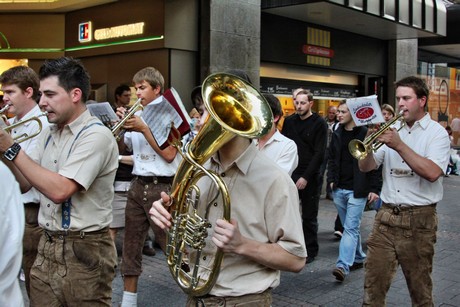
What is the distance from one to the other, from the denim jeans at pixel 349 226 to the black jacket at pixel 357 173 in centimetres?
13

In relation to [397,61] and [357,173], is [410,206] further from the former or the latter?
[397,61]

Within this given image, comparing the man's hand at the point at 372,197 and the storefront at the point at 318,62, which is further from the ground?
the storefront at the point at 318,62

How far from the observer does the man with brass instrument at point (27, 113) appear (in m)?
4.17

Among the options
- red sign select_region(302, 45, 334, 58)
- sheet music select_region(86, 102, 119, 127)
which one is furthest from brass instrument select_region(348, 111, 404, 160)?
red sign select_region(302, 45, 334, 58)

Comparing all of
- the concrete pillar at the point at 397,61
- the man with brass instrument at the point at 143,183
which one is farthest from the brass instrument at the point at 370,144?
the concrete pillar at the point at 397,61

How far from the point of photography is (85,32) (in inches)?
482

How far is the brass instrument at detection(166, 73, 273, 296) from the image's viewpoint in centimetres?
230

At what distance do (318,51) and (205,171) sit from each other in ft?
42.2

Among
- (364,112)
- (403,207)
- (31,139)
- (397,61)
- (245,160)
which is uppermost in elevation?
(397,61)

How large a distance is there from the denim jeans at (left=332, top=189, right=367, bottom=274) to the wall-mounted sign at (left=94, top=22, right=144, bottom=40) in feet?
19.2

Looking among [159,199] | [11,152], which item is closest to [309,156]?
[159,199]

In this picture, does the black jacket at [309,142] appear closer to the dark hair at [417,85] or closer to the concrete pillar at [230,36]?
the dark hair at [417,85]

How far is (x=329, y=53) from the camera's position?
49.3ft

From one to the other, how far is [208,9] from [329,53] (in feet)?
17.4
